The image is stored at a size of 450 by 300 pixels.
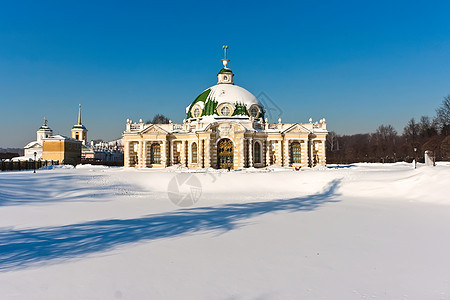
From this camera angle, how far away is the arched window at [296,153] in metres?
40.6

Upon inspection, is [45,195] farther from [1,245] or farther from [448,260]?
[448,260]

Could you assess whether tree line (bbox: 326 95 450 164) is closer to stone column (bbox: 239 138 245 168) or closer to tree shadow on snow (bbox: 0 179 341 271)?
stone column (bbox: 239 138 245 168)

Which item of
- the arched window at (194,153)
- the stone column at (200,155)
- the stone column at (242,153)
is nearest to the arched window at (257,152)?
the stone column at (242,153)

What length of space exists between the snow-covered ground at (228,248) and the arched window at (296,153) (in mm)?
22336

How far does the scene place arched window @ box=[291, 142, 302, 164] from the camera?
40.6 meters

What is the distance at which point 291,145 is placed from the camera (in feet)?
134

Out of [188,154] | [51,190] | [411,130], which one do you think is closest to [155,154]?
[188,154]

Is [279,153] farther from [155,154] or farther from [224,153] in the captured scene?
[155,154]

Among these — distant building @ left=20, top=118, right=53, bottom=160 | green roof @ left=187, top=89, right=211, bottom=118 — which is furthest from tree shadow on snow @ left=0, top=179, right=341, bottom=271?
distant building @ left=20, top=118, right=53, bottom=160

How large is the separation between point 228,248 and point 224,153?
102ft

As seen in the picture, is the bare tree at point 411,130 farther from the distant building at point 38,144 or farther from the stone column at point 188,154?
the distant building at point 38,144

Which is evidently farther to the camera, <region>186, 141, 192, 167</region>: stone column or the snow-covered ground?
<region>186, 141, 192, 167</region>: stone column

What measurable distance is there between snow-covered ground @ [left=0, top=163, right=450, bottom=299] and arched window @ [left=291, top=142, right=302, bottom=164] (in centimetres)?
2234

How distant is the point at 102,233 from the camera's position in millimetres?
9883
